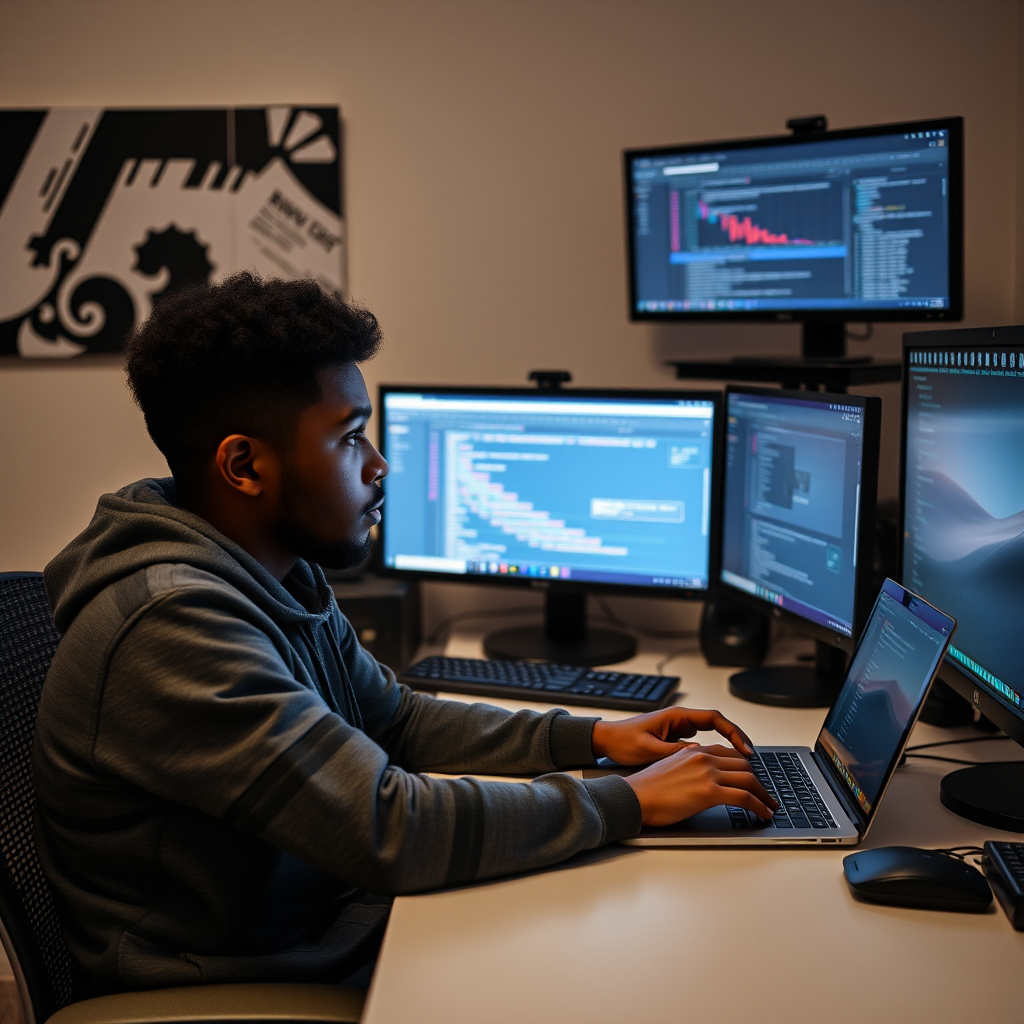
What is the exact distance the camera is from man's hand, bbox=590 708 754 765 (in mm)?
1292

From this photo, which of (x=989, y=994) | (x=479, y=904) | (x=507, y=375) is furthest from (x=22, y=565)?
(x=989, y=994)

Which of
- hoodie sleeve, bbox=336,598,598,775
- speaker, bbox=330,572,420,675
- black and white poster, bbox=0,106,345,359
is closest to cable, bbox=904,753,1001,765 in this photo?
hoodie sleeve, bbox=336,598,598,775

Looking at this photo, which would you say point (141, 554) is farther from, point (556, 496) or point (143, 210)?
point (143, 210)

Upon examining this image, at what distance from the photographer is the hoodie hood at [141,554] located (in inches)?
40.8

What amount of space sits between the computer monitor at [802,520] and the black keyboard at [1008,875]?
0.47 meters

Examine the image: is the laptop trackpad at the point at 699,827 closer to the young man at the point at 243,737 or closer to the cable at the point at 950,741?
the young man at the point at 243,737

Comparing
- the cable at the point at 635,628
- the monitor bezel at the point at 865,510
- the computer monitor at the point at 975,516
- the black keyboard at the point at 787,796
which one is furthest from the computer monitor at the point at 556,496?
the black keyboard at the point at 787,796

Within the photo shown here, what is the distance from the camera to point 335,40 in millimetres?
2150

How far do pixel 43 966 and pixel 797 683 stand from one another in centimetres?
116

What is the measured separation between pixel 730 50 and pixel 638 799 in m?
1.59

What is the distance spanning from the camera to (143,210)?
2.21 m

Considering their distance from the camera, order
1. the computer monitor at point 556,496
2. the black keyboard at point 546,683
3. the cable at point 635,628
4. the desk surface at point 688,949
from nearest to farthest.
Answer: the desk surface at point 688,949 < the black keyboard at point 546,683 < the computer monitor at point 556,496 < the cable at point 635,628

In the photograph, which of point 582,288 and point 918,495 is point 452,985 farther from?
point 582,288

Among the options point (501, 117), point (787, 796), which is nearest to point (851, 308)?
point (501, 117)
